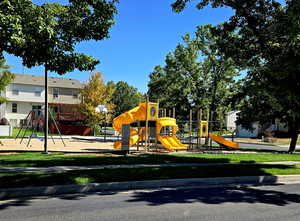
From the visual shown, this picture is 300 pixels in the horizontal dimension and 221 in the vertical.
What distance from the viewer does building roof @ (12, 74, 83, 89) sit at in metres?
48.2

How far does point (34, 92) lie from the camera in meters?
48.2

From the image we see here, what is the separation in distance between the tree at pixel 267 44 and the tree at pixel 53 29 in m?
3.51

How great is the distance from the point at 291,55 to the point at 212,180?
19.1 feet

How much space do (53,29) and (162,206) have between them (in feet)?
21.9

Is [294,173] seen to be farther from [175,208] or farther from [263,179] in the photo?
[175,208]

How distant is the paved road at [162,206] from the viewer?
18.7 feet

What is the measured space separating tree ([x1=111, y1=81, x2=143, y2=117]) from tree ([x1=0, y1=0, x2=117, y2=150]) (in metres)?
68.4

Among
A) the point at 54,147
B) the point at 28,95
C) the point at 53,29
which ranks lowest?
the point at 54,147

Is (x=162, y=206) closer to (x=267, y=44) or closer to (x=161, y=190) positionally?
(x=161, y=190)

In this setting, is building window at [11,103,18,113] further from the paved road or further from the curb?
the paved road

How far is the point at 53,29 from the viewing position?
383 inches

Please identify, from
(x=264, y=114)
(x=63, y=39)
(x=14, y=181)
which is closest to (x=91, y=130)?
(x=264, y=114)

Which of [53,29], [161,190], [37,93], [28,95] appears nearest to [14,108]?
[28,95]

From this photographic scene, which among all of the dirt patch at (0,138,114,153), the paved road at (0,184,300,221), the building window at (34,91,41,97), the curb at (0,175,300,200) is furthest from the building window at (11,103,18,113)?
the paved road at (0,184,300,221)
